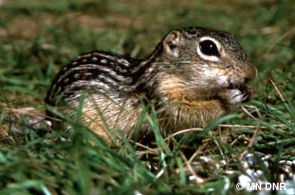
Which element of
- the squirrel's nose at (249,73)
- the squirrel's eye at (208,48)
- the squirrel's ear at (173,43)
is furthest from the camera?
the squirrel's ear at (173,43)

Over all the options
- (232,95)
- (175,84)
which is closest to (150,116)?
(175,84)

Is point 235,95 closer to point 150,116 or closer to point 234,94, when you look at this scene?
point 234,94

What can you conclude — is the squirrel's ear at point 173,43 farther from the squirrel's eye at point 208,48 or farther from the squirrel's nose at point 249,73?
the squirrel's nose at point 249,73

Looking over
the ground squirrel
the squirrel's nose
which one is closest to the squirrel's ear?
the ground squirrel

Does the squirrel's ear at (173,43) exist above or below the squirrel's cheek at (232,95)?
above

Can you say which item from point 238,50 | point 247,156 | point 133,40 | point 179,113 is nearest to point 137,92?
point 179,113

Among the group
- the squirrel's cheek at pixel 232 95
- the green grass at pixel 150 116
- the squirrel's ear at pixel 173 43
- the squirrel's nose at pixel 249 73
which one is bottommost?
the green grass at pixel 150 116

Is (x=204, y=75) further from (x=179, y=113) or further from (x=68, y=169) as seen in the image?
(x=68, y=169)

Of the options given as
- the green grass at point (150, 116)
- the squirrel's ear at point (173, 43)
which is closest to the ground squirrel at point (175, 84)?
Result: the squirrel's ear at point (173, 43)
